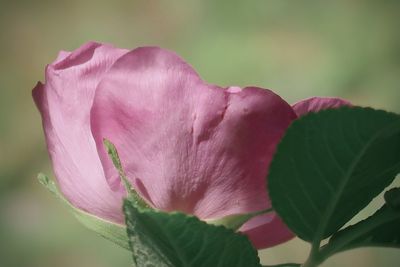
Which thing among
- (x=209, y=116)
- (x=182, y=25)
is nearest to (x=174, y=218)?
(x=209, y=116)

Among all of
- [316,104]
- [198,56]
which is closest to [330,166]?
[316,104]

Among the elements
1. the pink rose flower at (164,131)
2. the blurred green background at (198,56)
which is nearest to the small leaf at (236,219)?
the pink rose flower at (164,131)

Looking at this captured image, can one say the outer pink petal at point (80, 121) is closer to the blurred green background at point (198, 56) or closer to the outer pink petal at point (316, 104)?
the outer pink petal at point (316, 104)

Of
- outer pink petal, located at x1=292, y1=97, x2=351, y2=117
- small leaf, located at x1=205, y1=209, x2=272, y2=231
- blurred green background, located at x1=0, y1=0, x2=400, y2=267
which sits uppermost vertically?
outer pink petal, located at x1=292, y1=97, x2=351, y2=117

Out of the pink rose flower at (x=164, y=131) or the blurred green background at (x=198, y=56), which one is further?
the blurred green background at (x=198, y=56)

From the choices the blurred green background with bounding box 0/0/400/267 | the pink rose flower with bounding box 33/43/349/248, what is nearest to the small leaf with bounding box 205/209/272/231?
the pink rose flower with bounding box 33/43/349/248

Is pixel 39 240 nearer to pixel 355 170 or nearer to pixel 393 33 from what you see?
pixel 393 33

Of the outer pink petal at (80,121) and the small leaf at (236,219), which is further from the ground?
the outer pink petal at (80,121)

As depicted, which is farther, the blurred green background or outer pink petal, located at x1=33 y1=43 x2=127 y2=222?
the blurred green background

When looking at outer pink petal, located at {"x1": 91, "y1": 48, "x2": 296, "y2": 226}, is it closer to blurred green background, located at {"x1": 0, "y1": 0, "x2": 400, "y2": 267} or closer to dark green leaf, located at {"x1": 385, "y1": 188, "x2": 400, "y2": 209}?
dark green leaf, located at {"x1": 385, "y1": 188, "x2": 400, "y2": 209}
